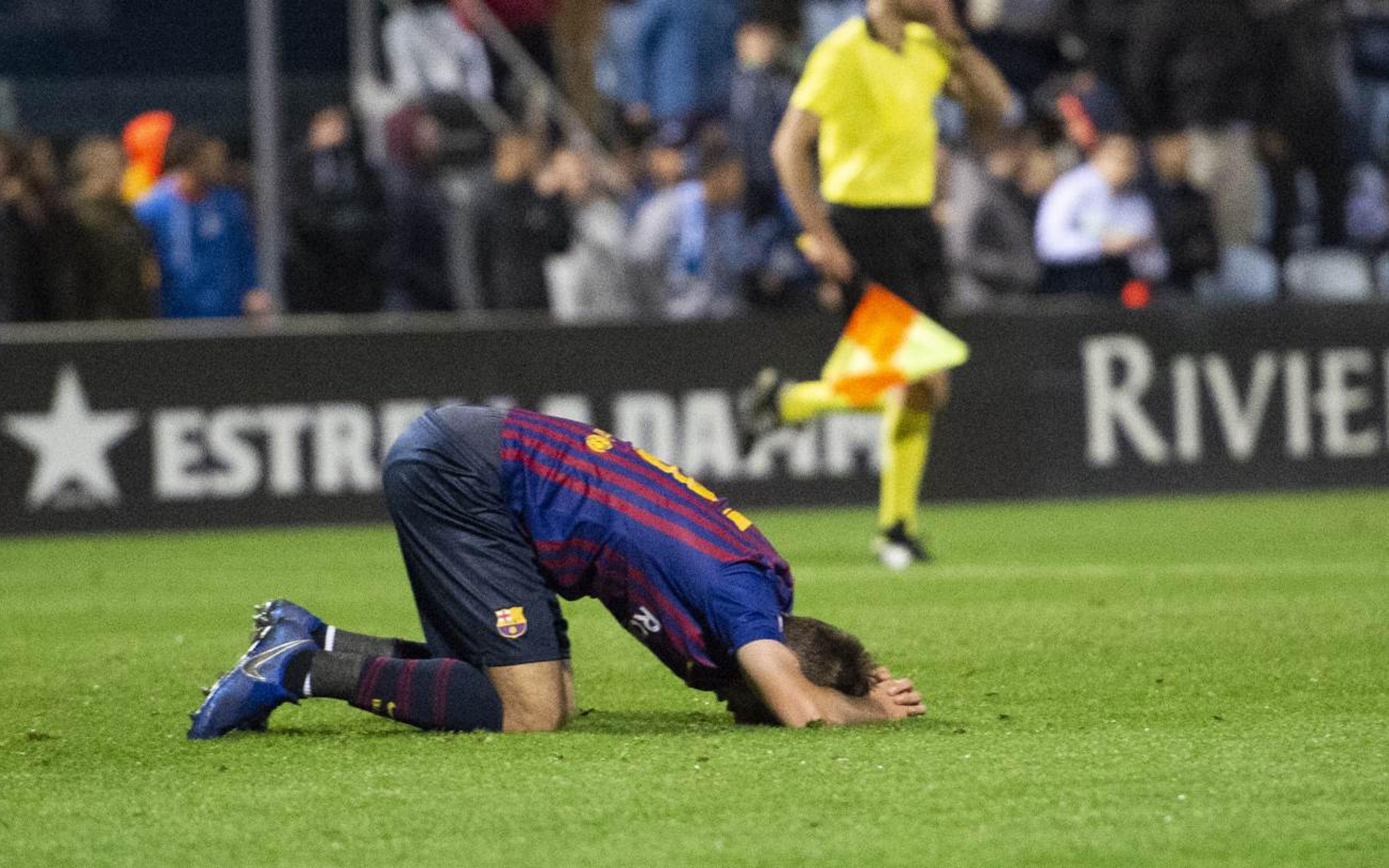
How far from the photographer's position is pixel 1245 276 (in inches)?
684

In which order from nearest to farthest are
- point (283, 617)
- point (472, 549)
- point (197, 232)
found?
point (472, 549), point (283, 617), point (197, 232)

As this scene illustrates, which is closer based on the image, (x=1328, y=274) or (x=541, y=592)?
(x=541, y=592)

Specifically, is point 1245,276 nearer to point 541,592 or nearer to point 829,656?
point 829,656

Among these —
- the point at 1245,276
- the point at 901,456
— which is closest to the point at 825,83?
the point at 901,456

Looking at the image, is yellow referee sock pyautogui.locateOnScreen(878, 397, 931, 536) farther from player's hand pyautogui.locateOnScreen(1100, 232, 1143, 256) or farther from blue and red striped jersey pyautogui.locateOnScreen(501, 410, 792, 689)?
player's hand pyautogui.locateOnScreen(1100, 232, 1143, 256)

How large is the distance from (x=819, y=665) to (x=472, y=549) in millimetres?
900

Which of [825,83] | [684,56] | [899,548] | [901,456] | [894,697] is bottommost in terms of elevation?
[899,548]

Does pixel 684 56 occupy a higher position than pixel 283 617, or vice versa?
pixel 684 56

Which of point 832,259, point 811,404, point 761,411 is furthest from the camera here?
point 761,411

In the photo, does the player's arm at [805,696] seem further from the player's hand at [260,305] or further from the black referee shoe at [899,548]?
the player's hand at [260,305]

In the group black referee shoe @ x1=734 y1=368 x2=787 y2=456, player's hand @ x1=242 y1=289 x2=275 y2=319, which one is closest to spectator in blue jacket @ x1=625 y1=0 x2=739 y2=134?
player's hand @ x1=242 y1=289 x2=275 y2=319

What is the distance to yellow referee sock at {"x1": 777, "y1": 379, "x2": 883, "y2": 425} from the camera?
10.8 m

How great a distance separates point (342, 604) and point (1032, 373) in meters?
6.06

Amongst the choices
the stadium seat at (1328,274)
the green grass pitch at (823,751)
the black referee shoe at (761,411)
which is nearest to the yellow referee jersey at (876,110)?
the black referee shoe at (761,411)
